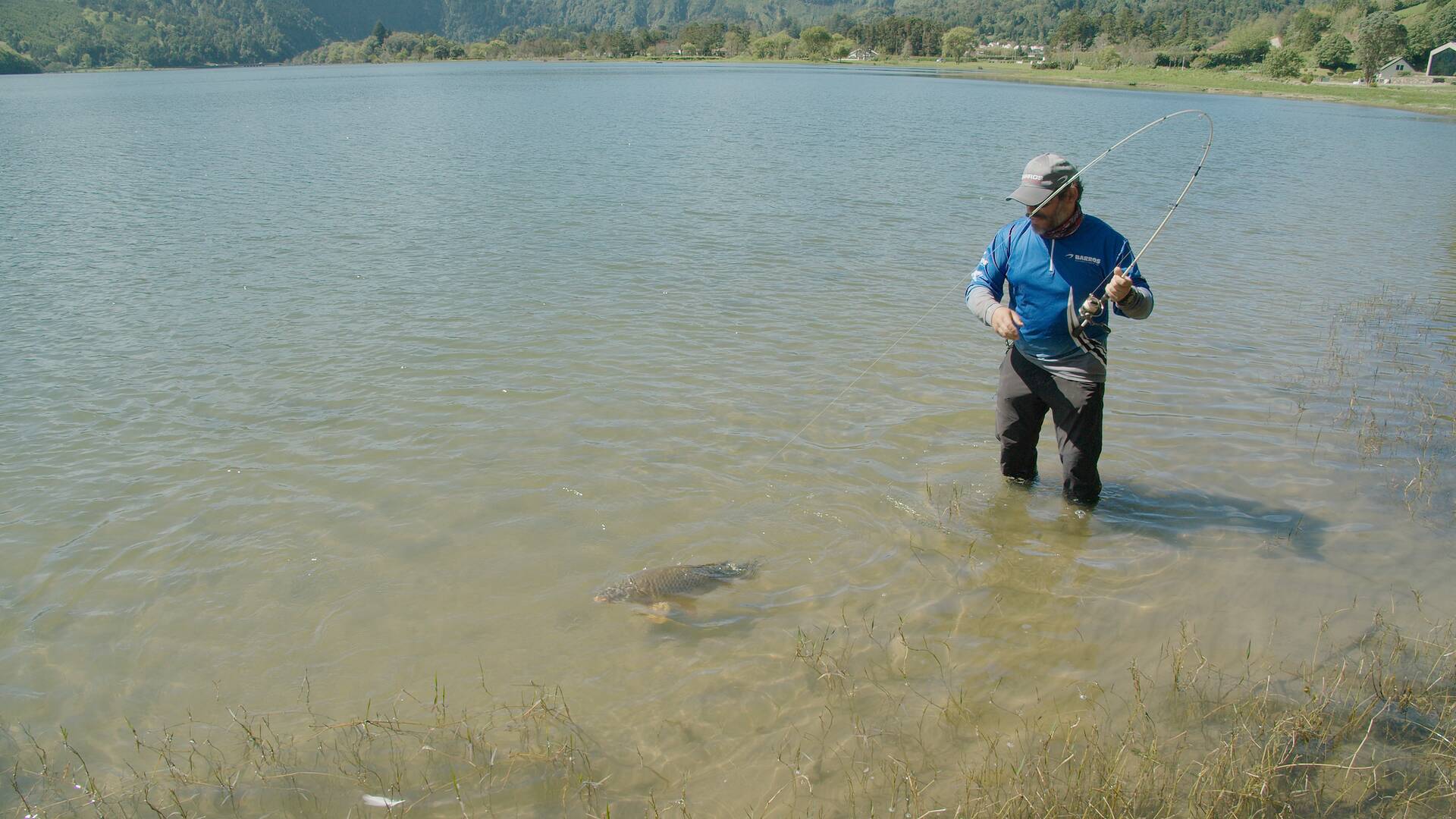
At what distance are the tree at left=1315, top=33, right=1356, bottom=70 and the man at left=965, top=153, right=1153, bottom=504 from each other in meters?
115

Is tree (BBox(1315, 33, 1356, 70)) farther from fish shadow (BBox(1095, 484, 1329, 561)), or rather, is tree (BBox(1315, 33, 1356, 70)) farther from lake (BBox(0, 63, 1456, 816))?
fish shadow (BBox(1095, 484, 1329, 561))

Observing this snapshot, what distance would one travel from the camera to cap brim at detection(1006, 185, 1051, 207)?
4.94m

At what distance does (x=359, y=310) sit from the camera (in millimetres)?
11570

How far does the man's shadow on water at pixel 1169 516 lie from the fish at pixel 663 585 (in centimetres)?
207

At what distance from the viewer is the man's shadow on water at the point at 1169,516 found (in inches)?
237

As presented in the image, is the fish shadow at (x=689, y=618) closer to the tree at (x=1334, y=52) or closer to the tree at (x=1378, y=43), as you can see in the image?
the tree at (x=1378, y=43)

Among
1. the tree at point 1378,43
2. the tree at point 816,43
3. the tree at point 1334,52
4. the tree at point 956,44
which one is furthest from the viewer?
the tree at point 816,43

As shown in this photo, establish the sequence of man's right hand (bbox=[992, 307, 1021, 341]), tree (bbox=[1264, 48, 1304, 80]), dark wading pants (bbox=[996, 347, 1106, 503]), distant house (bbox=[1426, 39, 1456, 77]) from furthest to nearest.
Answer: distant house (bbox=[1426, 39, 1456, 77]) < tree (bbox=[1264, 48, 1304, 80]) < dark wading pants (bbox=[996, 347, 1106, 503]) < man's right hand (bbox=[992, 307, 1021, 341])

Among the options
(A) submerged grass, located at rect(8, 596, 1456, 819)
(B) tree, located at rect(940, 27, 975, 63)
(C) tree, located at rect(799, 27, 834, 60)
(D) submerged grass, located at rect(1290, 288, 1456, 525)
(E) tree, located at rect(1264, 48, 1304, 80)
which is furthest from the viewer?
(C) tree, located at rect(799, 27, 834, 60)

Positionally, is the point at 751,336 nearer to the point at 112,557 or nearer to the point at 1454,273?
the point at 112,557

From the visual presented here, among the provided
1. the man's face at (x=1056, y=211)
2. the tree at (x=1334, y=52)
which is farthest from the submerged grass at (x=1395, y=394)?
the tree at (x=1334, y=52)

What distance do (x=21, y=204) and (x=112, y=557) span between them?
18.0 m

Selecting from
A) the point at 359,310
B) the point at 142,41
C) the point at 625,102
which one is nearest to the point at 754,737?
the point at 359,310

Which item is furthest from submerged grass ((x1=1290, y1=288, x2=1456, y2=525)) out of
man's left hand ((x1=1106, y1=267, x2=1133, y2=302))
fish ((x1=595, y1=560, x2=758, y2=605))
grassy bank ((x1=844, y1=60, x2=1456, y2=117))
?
grassy bank ((x1=844, y1=60, x2=1456, y2=117))
